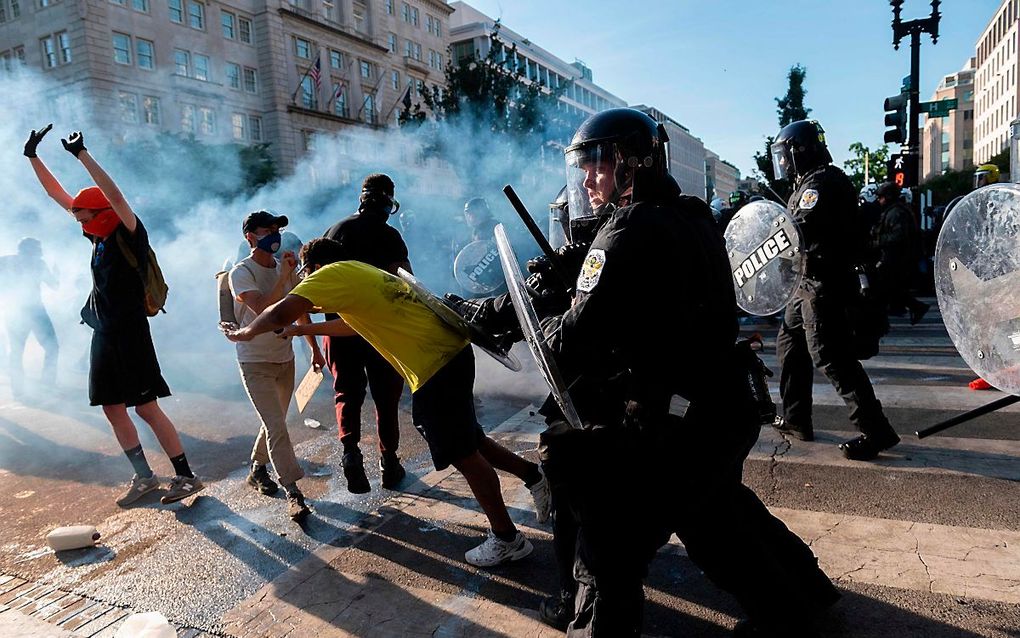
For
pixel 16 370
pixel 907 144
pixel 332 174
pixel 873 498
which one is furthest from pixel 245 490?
pixel 332 174

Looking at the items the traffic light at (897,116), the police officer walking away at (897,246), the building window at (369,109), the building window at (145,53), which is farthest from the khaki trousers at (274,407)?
the building window at (369,109)

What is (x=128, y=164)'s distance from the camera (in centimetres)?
1603

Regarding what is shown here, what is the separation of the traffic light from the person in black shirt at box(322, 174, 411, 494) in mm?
11992

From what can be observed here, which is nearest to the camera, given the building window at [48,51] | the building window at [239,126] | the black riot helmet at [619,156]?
the black riot helmet at [619,156]

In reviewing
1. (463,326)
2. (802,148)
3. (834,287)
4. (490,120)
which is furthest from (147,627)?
(490,120)

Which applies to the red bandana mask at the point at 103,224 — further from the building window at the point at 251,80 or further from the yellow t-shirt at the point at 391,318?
the building window at the point at 251,80

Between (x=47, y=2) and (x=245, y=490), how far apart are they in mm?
30798

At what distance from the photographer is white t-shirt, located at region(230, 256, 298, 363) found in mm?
3816

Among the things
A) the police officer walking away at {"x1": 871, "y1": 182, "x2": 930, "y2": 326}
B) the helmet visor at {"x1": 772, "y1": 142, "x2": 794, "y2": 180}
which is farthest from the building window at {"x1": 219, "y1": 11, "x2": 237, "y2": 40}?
the helmet visor at {"x1": 772, "y1": 142, "x2": 794, "y2": 180}

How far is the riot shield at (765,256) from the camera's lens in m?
4.03

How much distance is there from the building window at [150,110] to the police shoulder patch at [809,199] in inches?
1269

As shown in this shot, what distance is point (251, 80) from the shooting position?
3884 centimetres

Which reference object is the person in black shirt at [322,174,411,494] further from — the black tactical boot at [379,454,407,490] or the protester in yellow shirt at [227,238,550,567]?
the protester in yellow shirt at [227,238,550,567]

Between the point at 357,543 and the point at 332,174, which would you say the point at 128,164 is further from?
the point at 357,543
